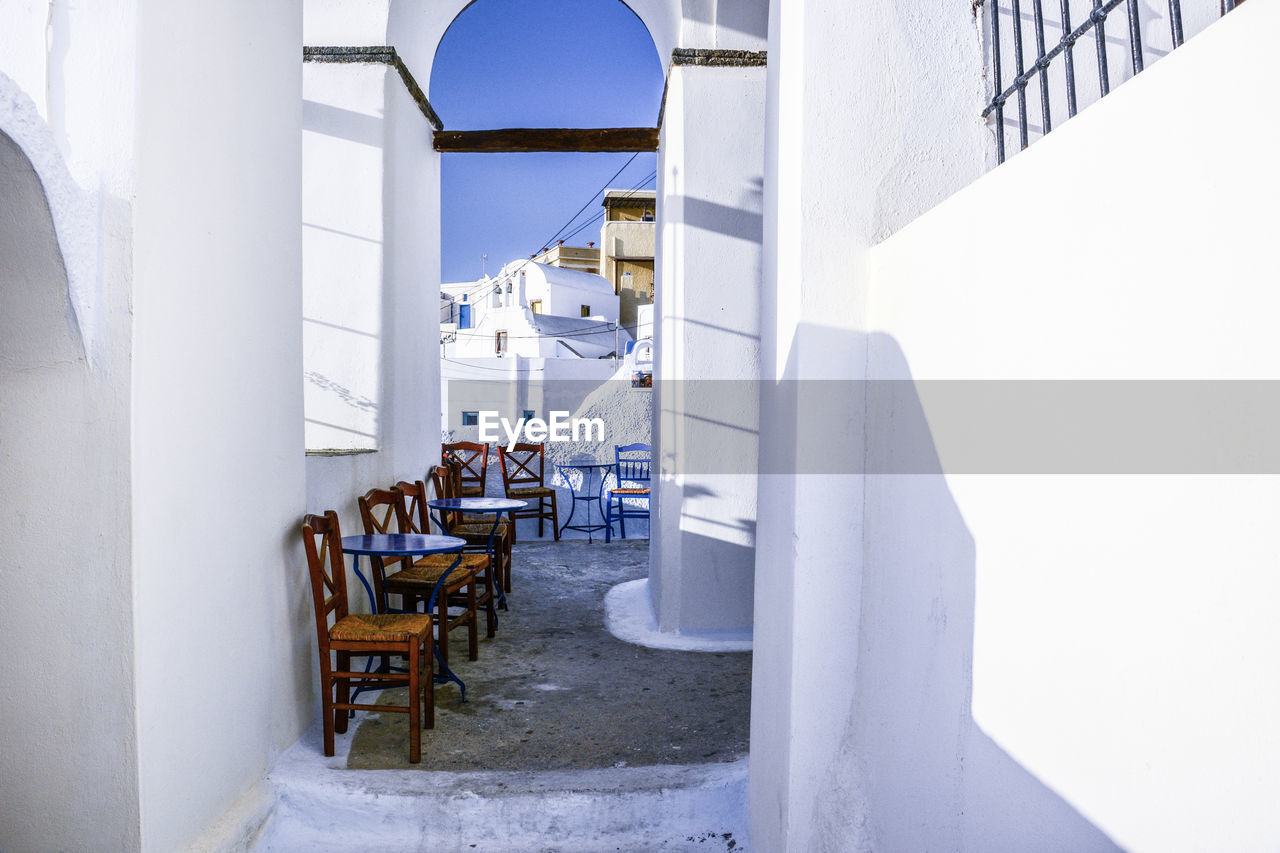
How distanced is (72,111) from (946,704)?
2571 millimetres

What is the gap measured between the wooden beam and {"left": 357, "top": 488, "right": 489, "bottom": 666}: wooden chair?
278 cm

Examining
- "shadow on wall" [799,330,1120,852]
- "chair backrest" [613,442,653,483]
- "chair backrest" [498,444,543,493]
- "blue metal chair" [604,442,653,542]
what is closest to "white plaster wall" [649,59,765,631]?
"blue metal chair" [604,442,653,542]

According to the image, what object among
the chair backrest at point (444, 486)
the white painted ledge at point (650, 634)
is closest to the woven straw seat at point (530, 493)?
the chair backrest at point (444, 486)

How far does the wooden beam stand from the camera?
588 cm

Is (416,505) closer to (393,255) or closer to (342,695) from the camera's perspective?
(393,255)

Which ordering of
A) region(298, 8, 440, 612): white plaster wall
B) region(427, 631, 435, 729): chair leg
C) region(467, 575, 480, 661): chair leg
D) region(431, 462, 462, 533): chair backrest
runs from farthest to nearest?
1. region(431, 462, 462, 533): chair backrest
2. region(298, 8, 440, 612): white plaster wall
3. region(467, 575, 480, 661): chair leg
4. region(427, 631, 435, 729): chair leg

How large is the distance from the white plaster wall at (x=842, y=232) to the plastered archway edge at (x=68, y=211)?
1.83 meters

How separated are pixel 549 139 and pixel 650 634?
3.53 meters

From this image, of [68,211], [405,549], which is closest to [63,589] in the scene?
[68,211]

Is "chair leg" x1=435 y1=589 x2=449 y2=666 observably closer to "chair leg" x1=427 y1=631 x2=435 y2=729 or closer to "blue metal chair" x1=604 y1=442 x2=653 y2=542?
"chair leg" x1=427 y1=631 x2=435 y2=729

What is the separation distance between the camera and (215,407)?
263 cm

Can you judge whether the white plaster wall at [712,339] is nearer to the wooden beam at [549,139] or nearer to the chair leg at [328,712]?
the wooden beam at [549,139]

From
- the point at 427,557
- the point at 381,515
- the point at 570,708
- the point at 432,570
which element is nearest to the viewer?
the point at 570,708

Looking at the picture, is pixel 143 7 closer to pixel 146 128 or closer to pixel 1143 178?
pixel 146 128
